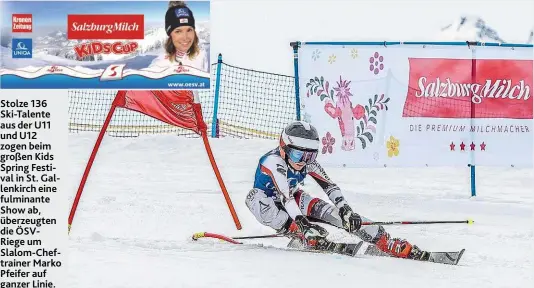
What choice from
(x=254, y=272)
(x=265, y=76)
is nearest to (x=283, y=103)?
(x=265, y=76)

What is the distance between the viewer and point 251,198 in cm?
824

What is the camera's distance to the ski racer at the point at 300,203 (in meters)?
7.86

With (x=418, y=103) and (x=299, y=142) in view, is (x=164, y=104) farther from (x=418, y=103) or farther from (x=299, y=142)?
A: (x=418, y=103)

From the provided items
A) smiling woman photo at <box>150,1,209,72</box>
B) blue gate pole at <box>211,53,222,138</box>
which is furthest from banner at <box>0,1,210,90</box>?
blue gate pole at <box>211,53,222,138</box>

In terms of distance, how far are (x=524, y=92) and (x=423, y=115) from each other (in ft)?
4.26

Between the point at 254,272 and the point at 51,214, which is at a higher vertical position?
the point at 51,214

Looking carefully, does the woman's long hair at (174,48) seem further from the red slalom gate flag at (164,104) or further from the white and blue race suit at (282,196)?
the red slalom gate flag at (164,104)

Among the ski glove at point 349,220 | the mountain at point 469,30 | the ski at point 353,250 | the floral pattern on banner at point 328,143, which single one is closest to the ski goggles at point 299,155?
the ski glove at point 349,220

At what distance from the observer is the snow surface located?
6945mm

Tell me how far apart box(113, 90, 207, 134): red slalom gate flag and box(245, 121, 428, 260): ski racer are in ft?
4.06

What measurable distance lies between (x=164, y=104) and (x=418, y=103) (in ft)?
11.4

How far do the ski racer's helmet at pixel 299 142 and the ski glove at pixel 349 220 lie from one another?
0.56 m

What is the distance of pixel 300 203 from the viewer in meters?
8.40

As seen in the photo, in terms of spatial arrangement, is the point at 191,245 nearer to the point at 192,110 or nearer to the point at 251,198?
the point at 251,198
